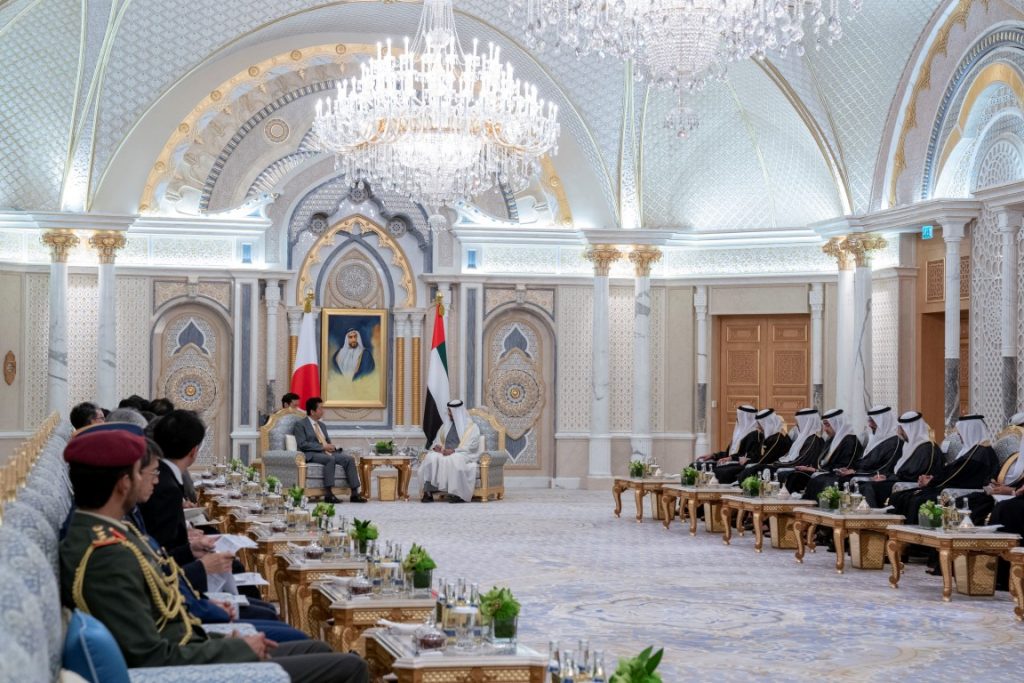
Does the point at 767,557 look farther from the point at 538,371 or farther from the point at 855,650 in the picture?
the point at 538,371

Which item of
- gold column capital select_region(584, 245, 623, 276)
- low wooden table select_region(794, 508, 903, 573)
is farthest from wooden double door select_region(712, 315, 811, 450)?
low wooden table select_region(794, 508, 903, 573)

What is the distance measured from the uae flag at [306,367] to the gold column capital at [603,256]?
146 inches

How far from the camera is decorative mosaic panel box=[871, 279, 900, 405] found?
1553 cm

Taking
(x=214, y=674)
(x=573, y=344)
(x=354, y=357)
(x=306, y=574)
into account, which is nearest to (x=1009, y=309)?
(x=573, y=344)

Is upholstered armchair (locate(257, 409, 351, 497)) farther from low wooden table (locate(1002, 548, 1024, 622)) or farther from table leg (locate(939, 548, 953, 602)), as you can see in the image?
low wooden table (locate(1002, 548, 1024, 622))

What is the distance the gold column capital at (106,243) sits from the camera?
1619 centimetres

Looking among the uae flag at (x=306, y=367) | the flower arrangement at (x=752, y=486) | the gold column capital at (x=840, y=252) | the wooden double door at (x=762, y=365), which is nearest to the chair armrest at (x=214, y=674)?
the flower arrangement at (x=752, y=486)

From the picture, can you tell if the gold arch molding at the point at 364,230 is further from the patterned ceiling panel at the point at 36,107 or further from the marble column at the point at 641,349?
the patterned ceiling panel at the point at 36,107

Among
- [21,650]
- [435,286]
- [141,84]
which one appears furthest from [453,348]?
[21,650]

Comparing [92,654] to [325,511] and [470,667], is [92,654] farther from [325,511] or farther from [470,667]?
[325,511]

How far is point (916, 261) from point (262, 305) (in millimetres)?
8042

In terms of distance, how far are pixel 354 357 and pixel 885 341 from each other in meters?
6.66

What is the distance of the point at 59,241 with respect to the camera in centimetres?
1606

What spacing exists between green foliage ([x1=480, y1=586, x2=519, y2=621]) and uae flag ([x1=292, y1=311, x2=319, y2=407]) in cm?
1249
